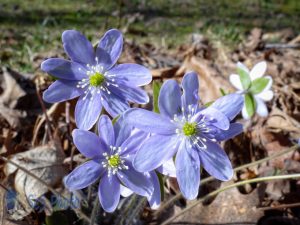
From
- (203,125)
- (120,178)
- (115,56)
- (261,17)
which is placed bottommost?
(261,17)

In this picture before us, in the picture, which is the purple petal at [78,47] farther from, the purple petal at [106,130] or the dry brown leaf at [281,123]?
the dry brown leaf at [281,123]

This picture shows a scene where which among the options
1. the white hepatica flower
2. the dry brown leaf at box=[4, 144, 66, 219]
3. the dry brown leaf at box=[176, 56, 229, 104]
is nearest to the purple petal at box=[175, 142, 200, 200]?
the white hepatica flower

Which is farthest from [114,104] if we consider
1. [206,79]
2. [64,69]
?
[206,79]

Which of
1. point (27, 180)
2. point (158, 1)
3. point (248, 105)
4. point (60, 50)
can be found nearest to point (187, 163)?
point (248, 105)

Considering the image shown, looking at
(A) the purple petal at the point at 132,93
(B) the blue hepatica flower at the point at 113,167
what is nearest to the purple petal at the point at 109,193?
(B) the blue hepatica flower at the point at 113,167

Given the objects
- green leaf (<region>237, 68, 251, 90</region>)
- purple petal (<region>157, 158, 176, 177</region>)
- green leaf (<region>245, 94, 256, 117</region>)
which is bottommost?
green leaf (<region>245, 94, 256, 117</region>)

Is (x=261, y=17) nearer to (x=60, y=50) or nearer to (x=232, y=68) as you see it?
(x=232, y=68)

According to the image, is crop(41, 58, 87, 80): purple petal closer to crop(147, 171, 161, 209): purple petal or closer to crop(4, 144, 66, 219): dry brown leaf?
crop(147, 171, 161, 209): purple petal
